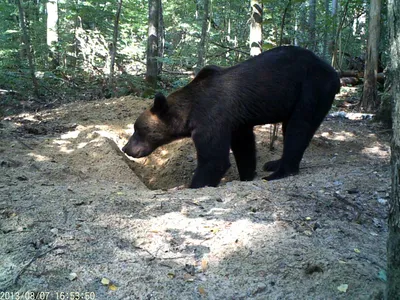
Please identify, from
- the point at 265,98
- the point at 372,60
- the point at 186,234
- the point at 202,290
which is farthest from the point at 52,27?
the point at 202,290

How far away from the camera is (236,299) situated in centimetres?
286

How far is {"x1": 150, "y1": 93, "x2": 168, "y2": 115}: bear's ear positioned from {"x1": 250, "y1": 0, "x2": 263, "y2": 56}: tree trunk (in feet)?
8.46

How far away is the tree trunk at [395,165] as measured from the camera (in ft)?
7.29

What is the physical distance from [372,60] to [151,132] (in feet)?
22.6

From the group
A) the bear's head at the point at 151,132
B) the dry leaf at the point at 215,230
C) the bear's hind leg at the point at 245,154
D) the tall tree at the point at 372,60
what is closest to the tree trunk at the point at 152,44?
the bear's head at the point at 151,132

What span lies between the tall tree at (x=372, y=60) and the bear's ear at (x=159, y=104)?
260 inches

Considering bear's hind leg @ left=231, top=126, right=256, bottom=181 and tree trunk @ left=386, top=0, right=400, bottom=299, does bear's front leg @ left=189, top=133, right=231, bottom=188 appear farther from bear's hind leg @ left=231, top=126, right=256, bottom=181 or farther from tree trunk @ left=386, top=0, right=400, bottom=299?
tree trunk @ left=386, top=0, right=400, bottom=299

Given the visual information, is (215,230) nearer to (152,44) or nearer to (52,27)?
(152,44)

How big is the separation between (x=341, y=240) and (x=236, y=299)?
136cm

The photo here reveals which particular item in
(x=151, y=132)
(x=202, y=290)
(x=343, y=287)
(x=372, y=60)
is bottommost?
(x=202, y=290)

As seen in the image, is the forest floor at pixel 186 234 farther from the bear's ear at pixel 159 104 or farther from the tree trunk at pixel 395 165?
the bear's ear at pixel 159 104

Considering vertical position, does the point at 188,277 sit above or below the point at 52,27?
below

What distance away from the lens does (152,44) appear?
12.2m

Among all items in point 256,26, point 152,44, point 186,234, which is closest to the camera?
point 186,234
